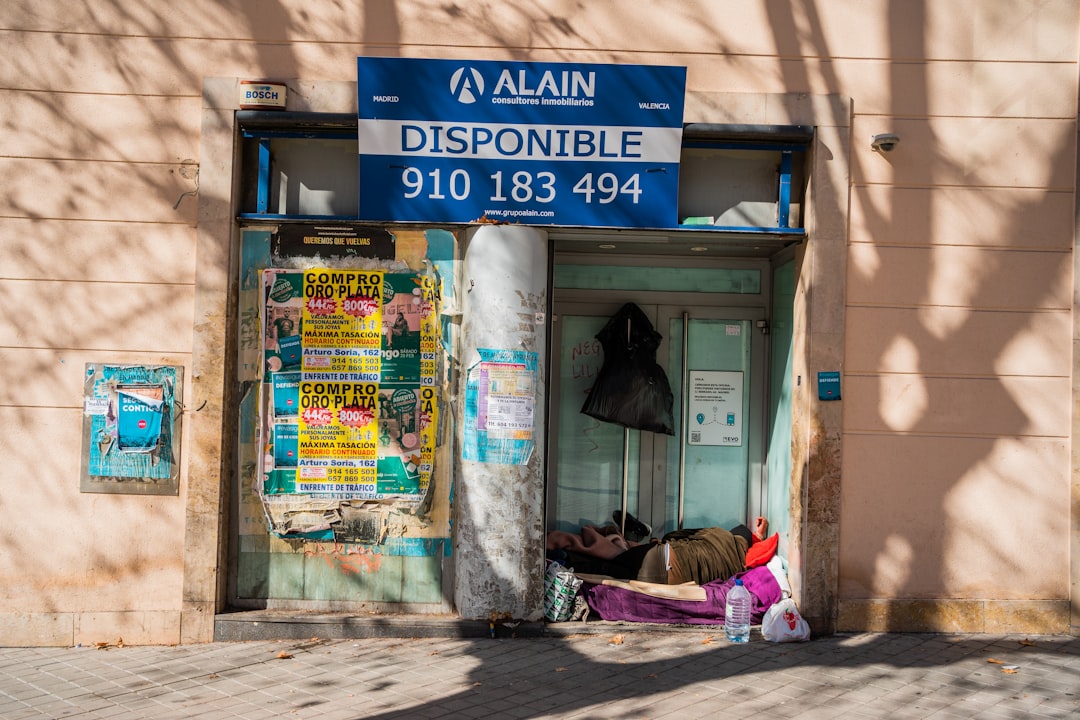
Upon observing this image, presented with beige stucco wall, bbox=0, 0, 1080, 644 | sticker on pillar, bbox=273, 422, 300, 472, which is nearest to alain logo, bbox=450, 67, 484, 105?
beige stucco wall, bbox=0, 0, 1080, 644

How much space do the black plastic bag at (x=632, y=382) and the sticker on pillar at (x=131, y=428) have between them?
3.00 meters

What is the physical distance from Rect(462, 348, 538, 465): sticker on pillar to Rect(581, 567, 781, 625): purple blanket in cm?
116

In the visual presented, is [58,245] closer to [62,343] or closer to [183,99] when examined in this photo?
[62,343]

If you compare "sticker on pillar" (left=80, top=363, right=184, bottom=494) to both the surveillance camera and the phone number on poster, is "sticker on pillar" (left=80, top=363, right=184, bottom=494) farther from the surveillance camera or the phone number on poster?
the surveillance camera

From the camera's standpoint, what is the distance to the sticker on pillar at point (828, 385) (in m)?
6.53

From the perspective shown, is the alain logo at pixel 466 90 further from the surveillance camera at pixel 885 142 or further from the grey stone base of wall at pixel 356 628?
the grey stone base of wall at pixel 356 628

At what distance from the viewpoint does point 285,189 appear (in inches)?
262

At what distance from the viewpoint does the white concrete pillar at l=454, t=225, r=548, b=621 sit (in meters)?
6.43

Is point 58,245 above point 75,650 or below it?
above

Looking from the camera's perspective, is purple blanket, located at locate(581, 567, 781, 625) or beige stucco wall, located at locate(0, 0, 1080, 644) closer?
Answer: beige stucco wall, located at locate(0, 0, 1080, 644)

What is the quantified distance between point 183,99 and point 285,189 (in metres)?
0.88

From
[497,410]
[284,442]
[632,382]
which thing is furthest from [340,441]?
[632,382]

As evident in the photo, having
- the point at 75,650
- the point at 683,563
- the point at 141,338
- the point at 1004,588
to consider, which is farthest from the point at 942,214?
the point at 75,650

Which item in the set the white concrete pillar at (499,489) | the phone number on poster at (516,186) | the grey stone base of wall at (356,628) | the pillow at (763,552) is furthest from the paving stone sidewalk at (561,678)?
the phone number on poster at (516,186)
